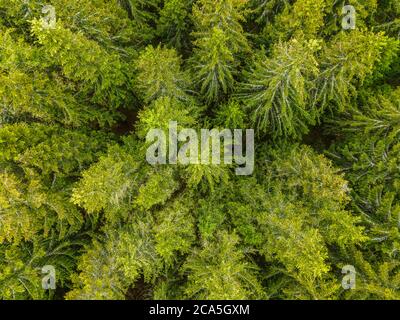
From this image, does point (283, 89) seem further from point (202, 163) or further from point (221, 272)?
point (221, 272)

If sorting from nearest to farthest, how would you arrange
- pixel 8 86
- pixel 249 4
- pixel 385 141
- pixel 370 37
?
pixel 370 37 → pixel 8 86 → pixel 385 141 → pixel 249 4

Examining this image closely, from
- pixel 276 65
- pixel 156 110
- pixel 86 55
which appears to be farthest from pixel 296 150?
pixel 86 55

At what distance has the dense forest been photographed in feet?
45.5

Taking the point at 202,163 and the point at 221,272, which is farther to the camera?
the point at 221,272

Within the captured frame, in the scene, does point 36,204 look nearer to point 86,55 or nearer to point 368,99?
point 86,55

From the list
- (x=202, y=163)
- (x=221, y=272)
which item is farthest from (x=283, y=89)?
(x=221, y=272)

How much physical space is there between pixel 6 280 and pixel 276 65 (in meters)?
13.8

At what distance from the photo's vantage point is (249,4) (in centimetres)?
1698

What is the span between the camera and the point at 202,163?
44.1ft

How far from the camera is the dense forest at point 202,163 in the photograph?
13859 mm

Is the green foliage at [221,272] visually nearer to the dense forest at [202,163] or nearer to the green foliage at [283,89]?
the dense forest at [202,163]

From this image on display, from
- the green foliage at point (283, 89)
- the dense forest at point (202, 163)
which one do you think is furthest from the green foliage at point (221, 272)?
the green foliage at point (283, 89)

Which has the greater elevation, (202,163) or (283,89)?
(283,89)

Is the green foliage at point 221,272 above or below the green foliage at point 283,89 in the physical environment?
below
